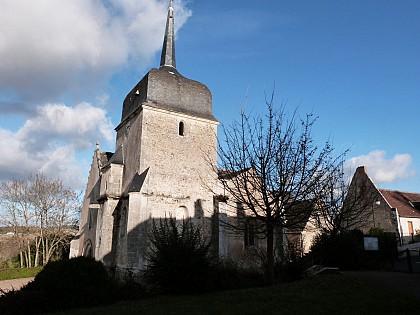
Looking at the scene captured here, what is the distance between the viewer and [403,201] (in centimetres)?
2855

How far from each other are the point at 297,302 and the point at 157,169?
10.9 meters

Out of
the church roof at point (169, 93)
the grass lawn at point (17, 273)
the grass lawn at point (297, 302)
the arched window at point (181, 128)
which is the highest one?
the church roof at point (169, 93)

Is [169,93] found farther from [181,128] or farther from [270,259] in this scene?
[270,259]

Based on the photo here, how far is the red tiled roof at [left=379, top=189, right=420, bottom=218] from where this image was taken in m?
26.6

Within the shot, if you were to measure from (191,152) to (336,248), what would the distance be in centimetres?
868

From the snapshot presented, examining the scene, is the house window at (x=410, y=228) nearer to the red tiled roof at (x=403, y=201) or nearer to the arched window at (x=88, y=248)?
the red tiled roof at (x=403, y=201)

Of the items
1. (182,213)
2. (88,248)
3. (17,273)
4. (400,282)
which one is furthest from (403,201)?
(17,273)

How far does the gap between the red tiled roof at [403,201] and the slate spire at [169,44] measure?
20.0m

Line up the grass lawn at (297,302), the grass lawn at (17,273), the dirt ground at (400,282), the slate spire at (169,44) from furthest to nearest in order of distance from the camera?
1. the grass lawn at (17,273)
2. the slate spire at (169,44)
3. the dirt ground at (400,282)
4. the grass lawn at (297,302)

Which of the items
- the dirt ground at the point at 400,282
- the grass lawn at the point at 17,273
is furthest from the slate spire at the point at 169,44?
the grass lawn at the point at 17,273

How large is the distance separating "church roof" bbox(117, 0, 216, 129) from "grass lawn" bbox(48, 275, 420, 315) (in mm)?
10919

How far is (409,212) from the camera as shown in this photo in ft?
88.6

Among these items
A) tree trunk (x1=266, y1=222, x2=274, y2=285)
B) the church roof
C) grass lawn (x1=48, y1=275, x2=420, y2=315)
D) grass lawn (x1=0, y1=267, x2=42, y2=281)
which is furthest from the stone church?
grass lawn (x1=48, y1=275, x2=420, y2=315)

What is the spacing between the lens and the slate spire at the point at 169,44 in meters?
20.4
